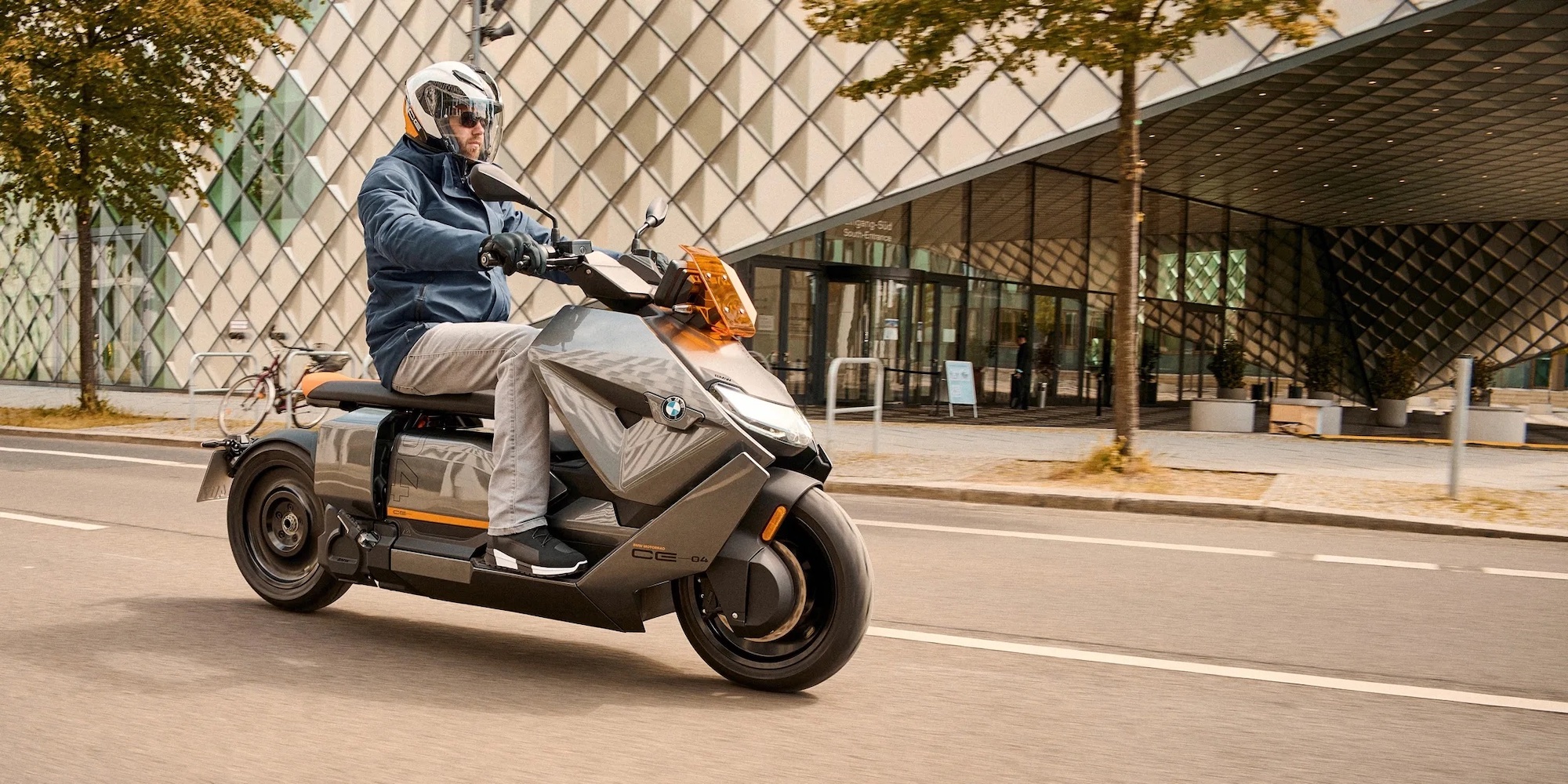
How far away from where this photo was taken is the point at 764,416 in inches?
146

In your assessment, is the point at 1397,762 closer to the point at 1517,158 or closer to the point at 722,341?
the point at 722,341

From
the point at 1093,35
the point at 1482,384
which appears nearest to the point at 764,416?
the point at 1093,35

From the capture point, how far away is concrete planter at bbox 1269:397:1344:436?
60.3 ft

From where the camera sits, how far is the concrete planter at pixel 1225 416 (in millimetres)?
19703

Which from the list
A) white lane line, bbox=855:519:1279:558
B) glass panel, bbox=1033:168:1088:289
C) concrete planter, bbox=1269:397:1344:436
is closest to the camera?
white lane line, bbox=855:519:1279:558

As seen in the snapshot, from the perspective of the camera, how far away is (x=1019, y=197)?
26.0 m

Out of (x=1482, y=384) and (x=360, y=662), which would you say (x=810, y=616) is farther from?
(x=1482, y=384)

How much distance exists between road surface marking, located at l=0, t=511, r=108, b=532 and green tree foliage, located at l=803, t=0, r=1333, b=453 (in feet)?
23.8

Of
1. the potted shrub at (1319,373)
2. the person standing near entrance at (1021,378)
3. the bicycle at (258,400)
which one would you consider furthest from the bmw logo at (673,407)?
the potted shrub at (1319,373)

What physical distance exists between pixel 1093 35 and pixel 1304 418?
9.93 m

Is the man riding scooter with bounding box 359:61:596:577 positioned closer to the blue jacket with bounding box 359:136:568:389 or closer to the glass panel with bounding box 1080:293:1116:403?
the blue jacket with bounding box 359:136:568:389

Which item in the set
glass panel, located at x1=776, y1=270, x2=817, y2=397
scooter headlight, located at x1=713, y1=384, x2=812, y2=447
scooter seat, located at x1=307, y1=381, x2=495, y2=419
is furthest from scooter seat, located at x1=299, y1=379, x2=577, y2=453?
glass panel, located at x1=776, y1=270, x2=817, y2=397

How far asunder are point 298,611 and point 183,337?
88.1ft

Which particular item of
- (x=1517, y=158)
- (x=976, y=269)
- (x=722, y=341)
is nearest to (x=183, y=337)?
(x=976, y=269)
